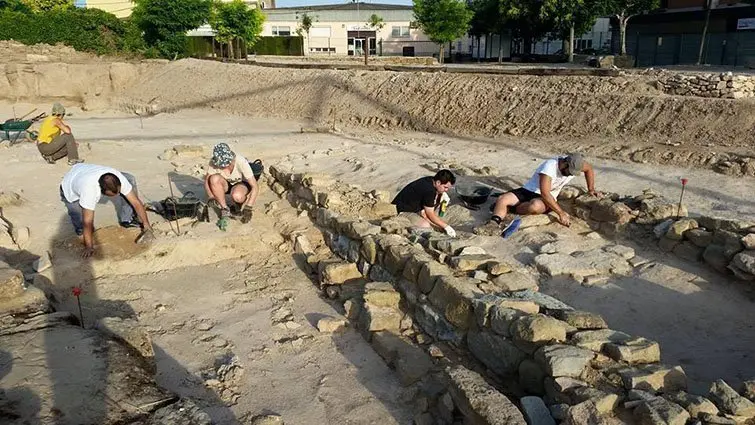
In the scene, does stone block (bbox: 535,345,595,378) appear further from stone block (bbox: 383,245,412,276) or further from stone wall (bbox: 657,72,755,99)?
stone wall (bbox: 657,72,755,99)

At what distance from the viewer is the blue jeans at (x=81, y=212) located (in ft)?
20.4

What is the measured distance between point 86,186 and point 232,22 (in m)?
25.0

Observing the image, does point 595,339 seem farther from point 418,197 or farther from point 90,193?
point 90,193

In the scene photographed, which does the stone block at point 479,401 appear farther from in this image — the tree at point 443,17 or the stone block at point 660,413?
the tree at point 443,17

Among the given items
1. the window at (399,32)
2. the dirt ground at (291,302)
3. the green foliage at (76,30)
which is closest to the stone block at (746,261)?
the dirt ground at (291,302)

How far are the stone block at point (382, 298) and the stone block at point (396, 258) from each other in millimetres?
276

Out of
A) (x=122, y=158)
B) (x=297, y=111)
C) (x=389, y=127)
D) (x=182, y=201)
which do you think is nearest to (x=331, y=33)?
(x=297, y=111)

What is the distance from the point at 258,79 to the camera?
19531mm

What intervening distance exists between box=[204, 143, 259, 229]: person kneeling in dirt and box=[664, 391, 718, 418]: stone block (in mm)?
5018

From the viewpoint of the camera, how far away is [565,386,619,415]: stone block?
111 inches

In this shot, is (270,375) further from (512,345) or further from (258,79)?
(258,79)

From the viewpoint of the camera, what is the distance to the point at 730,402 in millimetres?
2754

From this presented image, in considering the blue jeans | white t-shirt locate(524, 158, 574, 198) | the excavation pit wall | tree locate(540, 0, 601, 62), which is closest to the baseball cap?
white t-shirt locate(524, 158, 574, 198)

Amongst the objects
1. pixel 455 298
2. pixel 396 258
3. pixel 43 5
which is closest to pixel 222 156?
pixel 396 258
